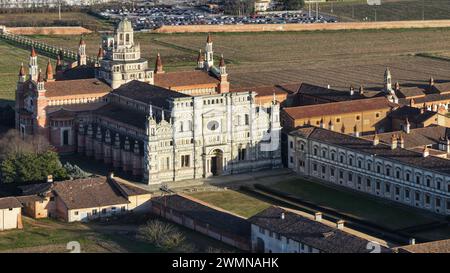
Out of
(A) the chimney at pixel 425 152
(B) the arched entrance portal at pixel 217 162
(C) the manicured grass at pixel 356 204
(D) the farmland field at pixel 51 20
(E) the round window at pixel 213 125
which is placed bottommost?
(C) the manicured grass at pixel 356 204

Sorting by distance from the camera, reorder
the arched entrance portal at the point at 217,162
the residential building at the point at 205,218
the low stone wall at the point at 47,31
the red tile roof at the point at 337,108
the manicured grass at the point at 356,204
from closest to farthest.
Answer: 1. the residential building at the point at 205,218
2. the manicured grass at the point at 356,204
3. the arched entrance portal at the point at 217,162
4. the red tile roof at the point at 337,108
5. the low stone wall at the point at 47,31

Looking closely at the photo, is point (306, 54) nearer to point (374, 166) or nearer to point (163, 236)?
point (374, 166)

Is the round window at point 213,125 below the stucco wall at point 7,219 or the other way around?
the other way around

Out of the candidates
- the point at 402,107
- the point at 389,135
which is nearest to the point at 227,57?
the point at 402,107

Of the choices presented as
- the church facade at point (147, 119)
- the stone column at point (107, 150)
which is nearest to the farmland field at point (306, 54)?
the church facade at point (147, 119)

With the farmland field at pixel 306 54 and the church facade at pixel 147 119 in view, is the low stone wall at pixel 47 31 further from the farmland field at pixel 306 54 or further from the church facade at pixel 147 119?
the church facade at pixel 147 119

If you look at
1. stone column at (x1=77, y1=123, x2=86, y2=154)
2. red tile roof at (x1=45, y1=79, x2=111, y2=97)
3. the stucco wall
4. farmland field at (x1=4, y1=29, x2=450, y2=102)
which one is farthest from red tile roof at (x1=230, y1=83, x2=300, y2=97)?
the stucco wall

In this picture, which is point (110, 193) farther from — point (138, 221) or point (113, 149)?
point (113, 149)
